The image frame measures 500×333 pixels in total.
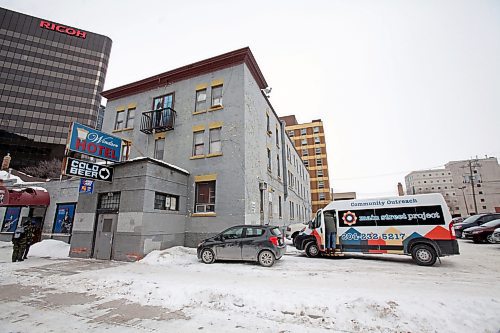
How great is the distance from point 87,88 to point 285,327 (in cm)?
9377

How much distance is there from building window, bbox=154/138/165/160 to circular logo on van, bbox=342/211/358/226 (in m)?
12.5

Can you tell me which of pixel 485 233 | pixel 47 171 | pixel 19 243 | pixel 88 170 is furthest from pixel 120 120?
pixel 47 171

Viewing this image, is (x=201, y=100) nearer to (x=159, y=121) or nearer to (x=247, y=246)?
(x=159, y=121)

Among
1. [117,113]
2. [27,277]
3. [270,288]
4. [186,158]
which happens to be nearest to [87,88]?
[117,113]

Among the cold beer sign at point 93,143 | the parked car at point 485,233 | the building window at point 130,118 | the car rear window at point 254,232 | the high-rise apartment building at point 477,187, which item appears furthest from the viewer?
the high-rise apartment building at point 477,187

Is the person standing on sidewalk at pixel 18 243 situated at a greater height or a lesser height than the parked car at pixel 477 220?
lesser

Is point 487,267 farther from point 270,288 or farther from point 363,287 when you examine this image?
point 270,288

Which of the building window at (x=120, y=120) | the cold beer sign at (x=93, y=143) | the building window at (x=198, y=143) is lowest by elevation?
the cold beer sign at (x=93, y=143)

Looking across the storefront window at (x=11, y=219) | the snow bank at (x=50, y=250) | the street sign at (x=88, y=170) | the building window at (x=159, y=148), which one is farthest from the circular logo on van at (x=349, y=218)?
the storefront window at (x=11, y=219)

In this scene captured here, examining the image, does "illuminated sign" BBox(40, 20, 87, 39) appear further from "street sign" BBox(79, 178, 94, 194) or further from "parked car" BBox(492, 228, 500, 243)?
"parked car" BBox(492, 228, 500, 243)

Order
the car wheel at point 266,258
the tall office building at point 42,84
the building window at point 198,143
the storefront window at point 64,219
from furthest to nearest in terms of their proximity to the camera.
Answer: the tall office building at point 42,84 < the storefront window at point 64,219 < the building window at point 198,143 < the car wheel at point 266,258

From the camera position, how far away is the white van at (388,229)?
9.55 metres

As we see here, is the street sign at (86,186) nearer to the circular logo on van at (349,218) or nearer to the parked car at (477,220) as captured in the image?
the circular logo on van at (349,218)

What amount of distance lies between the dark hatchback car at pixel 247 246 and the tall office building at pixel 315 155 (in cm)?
4358
